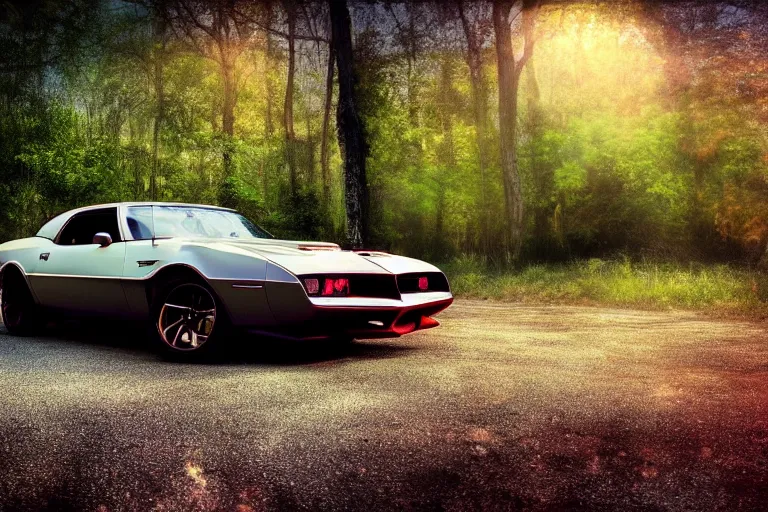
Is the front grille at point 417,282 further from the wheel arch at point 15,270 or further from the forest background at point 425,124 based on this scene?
the forest background at point 425,124

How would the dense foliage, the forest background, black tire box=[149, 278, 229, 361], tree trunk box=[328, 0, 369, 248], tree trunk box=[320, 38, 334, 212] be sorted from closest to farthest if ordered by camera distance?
black tire box=[149, 278, 229, 361] → tree trunk box=[328, 0, 369, 248] → the forest background → the dense foliage → tree trunk box=[320, 38, 334, 212]

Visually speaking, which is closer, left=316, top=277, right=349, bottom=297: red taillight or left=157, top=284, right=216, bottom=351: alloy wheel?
left=316, top=277, right=349, bottom=297: red taillight

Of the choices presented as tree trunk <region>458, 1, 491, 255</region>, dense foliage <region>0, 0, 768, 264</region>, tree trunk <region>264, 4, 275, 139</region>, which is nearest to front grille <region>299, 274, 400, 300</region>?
dense foliage <region>0, 0, 768, 264</region>

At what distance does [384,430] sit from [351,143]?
48.7 ft

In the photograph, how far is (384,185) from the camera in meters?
21.1

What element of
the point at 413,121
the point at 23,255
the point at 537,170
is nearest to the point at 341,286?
the point at 23,255

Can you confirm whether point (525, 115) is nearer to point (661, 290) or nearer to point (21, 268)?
point (661, 290)

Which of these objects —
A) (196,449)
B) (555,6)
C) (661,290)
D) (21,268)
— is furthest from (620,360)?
(555,6)

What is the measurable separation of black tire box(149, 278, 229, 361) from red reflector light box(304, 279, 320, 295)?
711mm

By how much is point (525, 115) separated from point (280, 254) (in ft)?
58.3

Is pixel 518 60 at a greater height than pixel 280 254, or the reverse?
pixel 518 60

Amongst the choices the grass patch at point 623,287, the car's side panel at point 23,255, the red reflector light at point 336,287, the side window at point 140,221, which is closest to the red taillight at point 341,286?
the red reflector light at point 336,287

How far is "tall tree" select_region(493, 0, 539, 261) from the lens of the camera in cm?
1975

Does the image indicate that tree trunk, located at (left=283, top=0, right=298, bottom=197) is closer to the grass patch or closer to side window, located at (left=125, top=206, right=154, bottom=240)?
the grass patch
